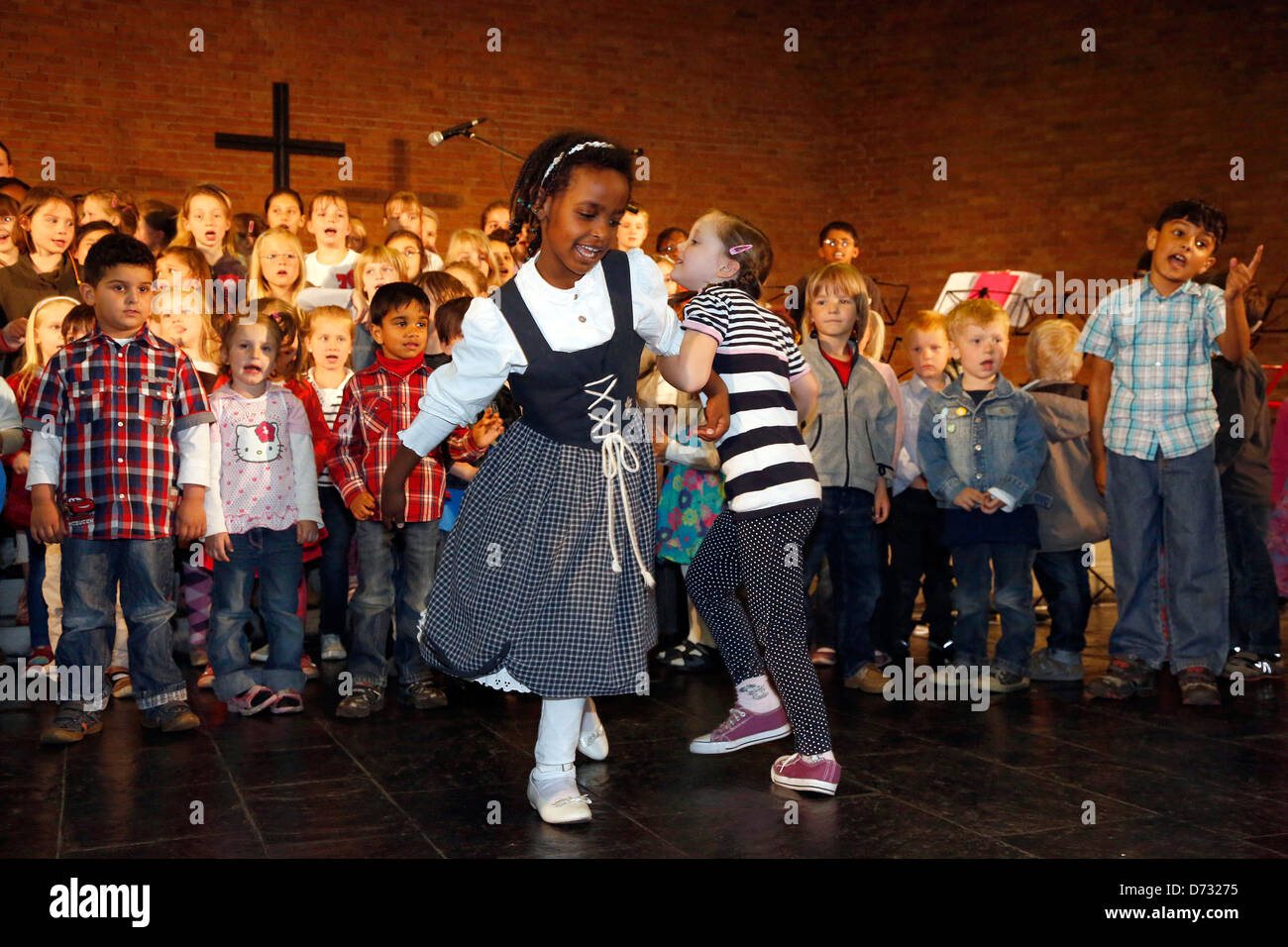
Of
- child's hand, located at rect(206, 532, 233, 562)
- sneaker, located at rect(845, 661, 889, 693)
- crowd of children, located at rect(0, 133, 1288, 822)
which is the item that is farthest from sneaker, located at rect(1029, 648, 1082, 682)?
child's hand, located at rect(206, 532, 233, 562)

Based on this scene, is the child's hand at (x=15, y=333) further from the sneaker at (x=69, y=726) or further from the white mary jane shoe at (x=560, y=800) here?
the white mary jane shoe at (x=560, y=800)

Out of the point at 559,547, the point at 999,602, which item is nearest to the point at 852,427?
the point at 999,602

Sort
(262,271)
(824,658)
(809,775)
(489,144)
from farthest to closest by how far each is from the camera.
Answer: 1. (489,144)
2. (262,271)
3. (824,658)
4. (809,775)

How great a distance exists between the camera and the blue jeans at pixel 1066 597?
4660 mm

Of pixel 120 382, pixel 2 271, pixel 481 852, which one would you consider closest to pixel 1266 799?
pixel 481 852

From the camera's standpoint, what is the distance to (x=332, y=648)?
4914 millimetres

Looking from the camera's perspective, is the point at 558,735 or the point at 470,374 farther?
the point at 558,735

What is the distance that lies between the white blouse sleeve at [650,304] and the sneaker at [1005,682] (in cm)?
200

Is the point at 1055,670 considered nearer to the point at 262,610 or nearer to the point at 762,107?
the point at 262,610

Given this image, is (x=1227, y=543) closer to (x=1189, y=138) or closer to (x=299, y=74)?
(x=1189, y=138)

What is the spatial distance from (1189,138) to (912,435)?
256 inches

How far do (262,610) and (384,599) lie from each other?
15.8 inches

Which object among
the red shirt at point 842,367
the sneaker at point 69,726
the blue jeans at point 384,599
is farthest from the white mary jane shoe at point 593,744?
the red shirt at point 842,367

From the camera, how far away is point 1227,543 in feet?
16.1
